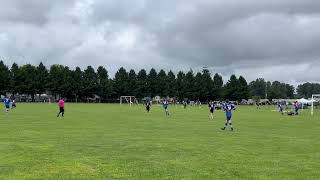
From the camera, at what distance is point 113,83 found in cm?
17138

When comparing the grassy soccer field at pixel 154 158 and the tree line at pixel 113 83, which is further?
the tree line at pixel 113 83

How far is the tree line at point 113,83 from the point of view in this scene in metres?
161

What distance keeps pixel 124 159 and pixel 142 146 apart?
424 centimetres

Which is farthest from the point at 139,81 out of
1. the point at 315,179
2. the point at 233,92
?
the point at 315,179

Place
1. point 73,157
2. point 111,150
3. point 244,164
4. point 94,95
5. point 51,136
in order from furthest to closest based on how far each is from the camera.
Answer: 1. point 94,95
2. point 51,136
3. point 111,150
4. point 73,157
5. point 244,164

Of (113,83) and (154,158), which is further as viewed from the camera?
(113,83)

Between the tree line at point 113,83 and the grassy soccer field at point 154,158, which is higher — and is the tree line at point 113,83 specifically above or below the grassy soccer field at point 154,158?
above

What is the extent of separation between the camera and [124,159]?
16.7 meters

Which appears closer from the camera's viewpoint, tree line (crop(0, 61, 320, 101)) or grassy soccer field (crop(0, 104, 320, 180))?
grassy soccer field (crop(0, 104, 320, 180))

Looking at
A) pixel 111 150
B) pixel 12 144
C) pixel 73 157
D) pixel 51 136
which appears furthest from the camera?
pixel 51 136

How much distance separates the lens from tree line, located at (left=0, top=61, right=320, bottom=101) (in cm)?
16062

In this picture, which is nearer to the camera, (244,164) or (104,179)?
(104,179)

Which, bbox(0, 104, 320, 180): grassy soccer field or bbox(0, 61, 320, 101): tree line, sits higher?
bbox(0, 61, 320, 101): tree line

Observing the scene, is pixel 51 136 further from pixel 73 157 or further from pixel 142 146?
pixel 73 157
